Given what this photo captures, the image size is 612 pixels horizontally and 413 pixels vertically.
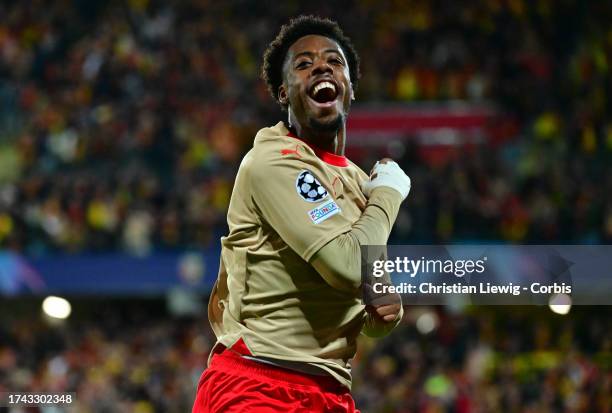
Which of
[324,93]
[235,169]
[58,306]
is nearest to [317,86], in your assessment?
[324,93]

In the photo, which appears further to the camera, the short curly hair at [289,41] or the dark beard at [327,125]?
the short curly hair at [289,41]

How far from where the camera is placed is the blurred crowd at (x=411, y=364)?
10172mm

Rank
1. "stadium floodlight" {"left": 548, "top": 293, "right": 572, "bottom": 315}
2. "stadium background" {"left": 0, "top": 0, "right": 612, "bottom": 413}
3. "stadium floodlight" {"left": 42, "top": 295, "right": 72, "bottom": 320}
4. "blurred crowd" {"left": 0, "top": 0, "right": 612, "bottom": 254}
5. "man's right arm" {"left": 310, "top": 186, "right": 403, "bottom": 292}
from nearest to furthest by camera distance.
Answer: "man's right arm" {"left": 310, "top": 186, "right": 403, "bottom": 292} → "stadium floodlight" {"left": 548, "top": 293, "right": 572, "bottom": 315} → "stadium background" {"left": 0, "top": 0, "right": 612, "bottom": 413} → "blurred crowd" {"left": 0, "top": 0, "right": 612, "bottom": 254} → "stadium floodlight" {"left": 42, "top": 295, "right": 72, "bottom": 320}

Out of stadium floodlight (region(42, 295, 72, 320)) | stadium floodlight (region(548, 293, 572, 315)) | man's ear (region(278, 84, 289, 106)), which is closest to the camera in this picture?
man's ear (region(278, 84, 289, 106))

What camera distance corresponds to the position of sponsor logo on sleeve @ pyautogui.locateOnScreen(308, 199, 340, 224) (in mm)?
3344

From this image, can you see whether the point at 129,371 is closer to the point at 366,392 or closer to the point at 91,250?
the point at 91,250

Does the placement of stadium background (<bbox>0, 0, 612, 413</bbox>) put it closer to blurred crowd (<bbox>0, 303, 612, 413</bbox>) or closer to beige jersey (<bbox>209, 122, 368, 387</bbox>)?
blurred crowd (<bbox>0, 303, 612, 413</bbox>)

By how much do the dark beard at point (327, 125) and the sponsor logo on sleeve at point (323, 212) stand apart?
14.7 inches

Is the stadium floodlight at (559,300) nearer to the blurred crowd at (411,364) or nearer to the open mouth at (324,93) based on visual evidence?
the open mouth at (324,93)

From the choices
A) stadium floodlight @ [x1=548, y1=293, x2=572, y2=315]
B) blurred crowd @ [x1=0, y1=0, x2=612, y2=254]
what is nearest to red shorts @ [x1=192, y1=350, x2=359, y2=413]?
stadium floodlight @ [x1=548, y1=293, x2=572, y2=315]

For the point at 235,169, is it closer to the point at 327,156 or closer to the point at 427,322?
the point at 427,322

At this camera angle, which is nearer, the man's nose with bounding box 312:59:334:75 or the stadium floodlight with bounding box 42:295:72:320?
the man's nose with bounding box 312:59:334:75

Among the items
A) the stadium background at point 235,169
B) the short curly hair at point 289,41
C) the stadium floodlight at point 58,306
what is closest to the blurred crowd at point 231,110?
the stadium background at point 235,169

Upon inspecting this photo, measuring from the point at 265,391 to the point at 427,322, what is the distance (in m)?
8.93
